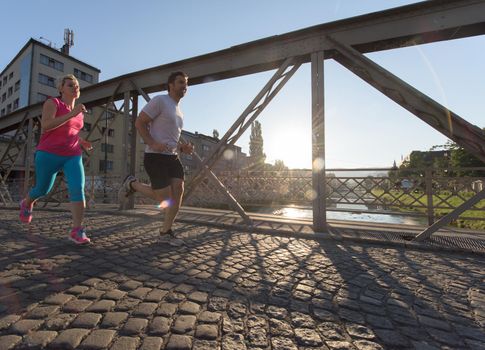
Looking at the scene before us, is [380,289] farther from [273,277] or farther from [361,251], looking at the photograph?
[361,251]

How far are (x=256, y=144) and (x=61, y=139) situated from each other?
54.4m

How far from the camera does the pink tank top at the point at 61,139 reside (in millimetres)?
3150

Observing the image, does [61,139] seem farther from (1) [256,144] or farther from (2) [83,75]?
(1) [256,144]

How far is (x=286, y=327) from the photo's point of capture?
1.45m

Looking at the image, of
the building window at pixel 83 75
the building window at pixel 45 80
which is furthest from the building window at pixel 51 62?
the building window at pixel 83 75

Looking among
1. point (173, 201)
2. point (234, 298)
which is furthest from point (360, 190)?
point (234, 298)

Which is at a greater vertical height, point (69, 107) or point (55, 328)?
point (69, 107)

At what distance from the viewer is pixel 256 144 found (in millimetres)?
57000

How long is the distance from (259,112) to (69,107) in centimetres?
306

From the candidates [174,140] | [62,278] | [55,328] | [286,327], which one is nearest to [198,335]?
[286,327]

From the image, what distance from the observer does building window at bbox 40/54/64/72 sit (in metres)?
36.8

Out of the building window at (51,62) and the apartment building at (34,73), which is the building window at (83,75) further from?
the building window at (51,62)

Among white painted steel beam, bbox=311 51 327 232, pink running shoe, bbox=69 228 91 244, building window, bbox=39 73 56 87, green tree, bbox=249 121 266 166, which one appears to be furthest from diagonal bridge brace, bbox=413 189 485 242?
green tree, bbox=249 121 266 166

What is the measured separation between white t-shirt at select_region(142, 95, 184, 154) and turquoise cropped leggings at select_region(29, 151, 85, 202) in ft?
2.81
